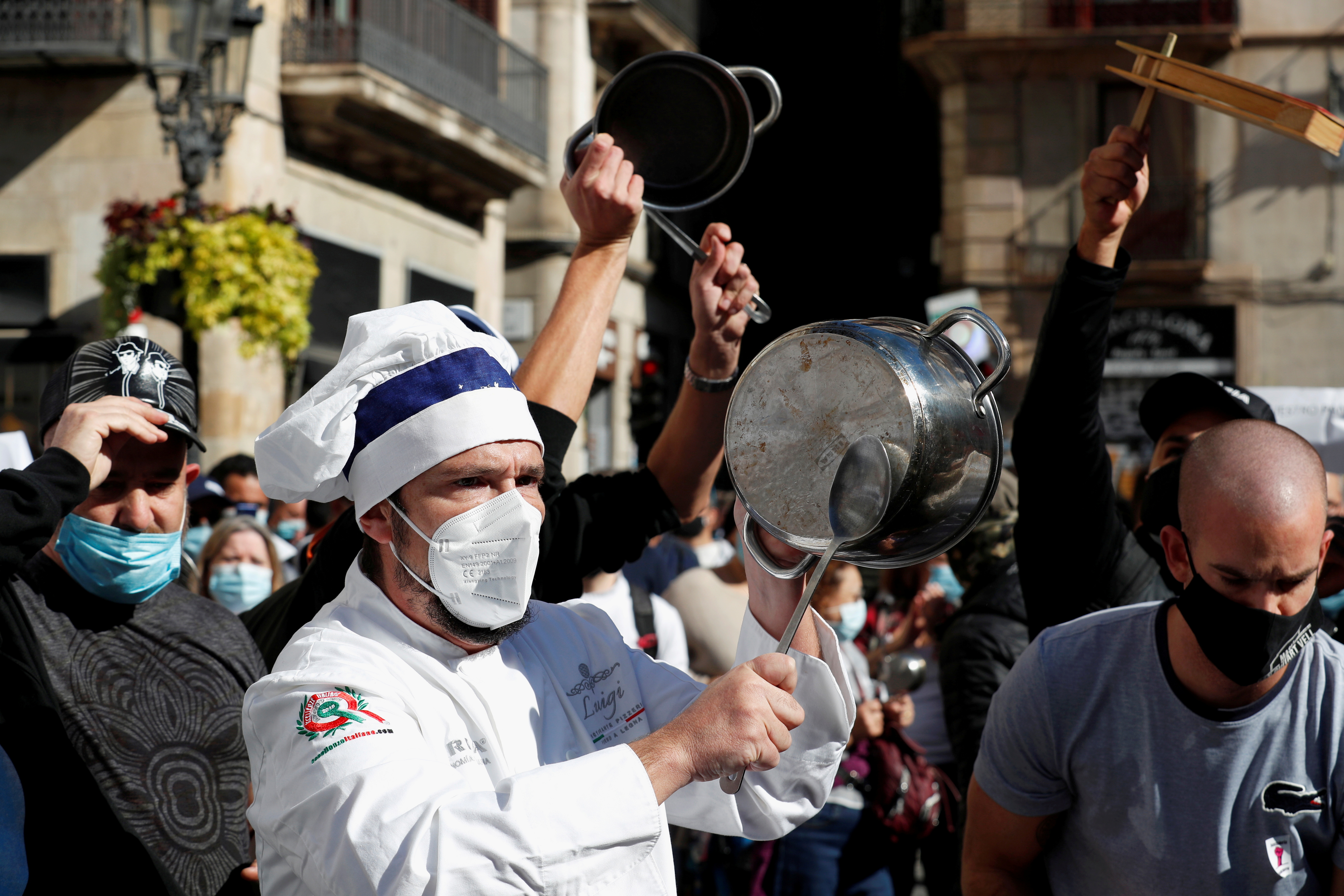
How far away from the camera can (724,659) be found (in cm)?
560

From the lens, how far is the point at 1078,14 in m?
22.0

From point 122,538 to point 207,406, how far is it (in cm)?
1079

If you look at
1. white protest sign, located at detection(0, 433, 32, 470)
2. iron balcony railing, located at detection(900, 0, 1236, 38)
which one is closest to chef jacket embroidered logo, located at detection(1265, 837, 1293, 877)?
white protest sign, located at detection(0, 433, 32, 470)

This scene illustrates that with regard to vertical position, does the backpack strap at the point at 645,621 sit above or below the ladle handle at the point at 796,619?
below

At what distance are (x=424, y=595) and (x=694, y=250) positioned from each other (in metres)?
0.94

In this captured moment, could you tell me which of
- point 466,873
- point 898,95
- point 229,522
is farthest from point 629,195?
point 898,95

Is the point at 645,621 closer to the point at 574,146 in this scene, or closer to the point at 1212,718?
the point at 574,146

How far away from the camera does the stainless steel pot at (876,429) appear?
6.41ft

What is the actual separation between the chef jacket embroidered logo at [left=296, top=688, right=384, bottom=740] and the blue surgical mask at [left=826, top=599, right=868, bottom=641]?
13.3 ft

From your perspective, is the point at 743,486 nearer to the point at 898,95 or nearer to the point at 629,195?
the point at 629,195

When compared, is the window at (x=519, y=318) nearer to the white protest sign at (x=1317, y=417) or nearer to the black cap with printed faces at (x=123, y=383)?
the white protest sign at (x=1317, y=417)

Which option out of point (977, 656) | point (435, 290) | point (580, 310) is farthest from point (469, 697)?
point (435, 290)

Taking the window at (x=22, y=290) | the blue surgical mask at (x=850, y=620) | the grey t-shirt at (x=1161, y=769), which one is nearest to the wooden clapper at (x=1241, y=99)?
the grey t-shirt at (x=1161, y=769)

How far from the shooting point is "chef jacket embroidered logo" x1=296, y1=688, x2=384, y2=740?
1.88 metres
